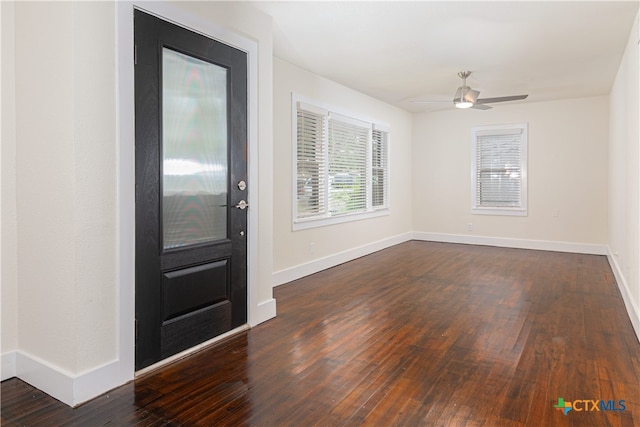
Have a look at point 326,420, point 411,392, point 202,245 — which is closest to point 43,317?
point 202,245

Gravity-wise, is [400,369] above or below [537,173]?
below

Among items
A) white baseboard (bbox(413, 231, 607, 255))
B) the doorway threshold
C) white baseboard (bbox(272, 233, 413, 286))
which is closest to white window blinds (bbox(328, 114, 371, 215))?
white baseboard (bbox(272, 233, 413, 286))

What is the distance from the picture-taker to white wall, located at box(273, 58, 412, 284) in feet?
15.9

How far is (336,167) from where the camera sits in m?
5.96

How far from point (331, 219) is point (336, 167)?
0.74 metres

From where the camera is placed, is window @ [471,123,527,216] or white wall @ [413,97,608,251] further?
window @ [471,123,527,216]

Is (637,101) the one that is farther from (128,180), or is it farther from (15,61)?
(15,61)

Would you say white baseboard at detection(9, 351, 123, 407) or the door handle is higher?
the door handle

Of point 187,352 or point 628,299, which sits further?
point 628,299

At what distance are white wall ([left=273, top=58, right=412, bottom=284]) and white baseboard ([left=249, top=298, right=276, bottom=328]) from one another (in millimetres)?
1169

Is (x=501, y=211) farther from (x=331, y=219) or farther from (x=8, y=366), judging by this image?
(x=8, y=366)

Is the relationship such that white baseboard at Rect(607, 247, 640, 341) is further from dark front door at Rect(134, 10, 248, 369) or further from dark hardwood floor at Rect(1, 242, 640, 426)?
dark front door at Rect(134, 10, 248, 369)

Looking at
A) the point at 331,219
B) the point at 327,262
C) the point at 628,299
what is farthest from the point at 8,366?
the point at 628,299

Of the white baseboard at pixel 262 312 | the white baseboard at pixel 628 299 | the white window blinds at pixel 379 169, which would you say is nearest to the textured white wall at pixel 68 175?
the white baseboard at pixel 262 312
